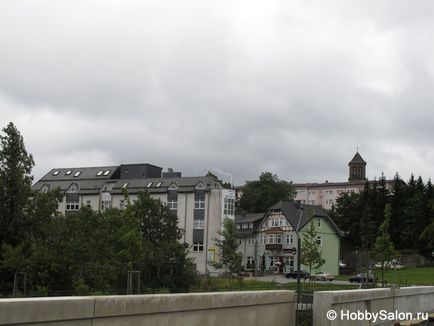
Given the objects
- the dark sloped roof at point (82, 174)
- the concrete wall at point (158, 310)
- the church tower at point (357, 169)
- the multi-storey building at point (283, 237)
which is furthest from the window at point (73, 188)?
the church tower at point (357, 169)

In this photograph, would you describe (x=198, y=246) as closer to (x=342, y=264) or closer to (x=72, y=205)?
(x=72, y=205)

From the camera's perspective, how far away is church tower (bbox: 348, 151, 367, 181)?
6658 inches

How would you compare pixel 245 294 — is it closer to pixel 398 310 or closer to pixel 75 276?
pixel 398 310

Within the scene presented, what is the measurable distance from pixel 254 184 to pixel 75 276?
99242 millimetres

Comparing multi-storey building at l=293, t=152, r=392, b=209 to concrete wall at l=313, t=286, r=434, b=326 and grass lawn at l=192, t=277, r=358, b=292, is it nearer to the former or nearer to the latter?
grass lawn at l=192, t=277, r=358, b=292

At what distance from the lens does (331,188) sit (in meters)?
160

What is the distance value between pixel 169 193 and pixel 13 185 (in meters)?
49.3

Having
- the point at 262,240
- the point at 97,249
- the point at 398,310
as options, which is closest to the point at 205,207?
the point at 262,240

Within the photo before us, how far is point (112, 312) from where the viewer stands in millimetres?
6566

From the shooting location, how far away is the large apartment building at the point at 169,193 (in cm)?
8238

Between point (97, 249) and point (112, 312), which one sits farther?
point (97, 249)

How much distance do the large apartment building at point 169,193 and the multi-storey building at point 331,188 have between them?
2827 inches

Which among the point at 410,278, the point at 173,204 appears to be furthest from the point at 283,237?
the point at 410,278

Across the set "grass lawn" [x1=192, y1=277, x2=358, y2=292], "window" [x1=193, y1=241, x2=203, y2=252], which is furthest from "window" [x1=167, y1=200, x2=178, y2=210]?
"grass lawn" [x1=192, y1=277, x2=358, y2=292]
